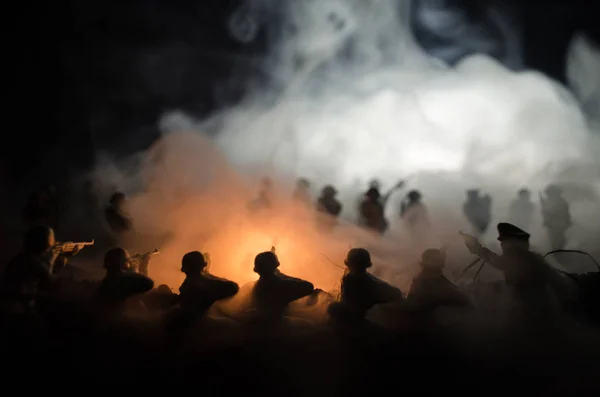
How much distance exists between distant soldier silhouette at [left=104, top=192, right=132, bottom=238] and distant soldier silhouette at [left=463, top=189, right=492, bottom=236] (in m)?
6.83

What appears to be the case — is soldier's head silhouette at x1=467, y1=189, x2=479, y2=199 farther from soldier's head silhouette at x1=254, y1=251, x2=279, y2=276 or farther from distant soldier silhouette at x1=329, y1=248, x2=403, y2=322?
soldier's head silhouette at x1=254, y1=251, x2=279, y2=276

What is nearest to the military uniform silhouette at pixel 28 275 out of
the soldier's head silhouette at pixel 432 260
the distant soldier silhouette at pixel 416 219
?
the soldier's head silhouette at pixel 432 260

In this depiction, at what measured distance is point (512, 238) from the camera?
482 cm

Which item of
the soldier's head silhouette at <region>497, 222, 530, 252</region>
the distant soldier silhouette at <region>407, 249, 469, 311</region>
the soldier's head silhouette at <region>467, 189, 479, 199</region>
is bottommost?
the distant soldier silhouette at <region>407, 249, 469, 311</region>

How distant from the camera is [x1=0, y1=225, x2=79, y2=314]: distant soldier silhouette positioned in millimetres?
4355

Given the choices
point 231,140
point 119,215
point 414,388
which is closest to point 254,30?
point 231,140

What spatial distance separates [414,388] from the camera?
4121mm

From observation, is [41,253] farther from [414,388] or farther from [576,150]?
[576,150]

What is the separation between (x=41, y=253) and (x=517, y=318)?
189 inches

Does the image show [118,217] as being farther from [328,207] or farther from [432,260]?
[432,260]

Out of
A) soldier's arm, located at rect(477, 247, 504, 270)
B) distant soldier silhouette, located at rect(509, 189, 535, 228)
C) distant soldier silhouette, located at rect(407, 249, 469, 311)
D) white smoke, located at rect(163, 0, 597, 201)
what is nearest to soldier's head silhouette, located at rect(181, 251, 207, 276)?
distant soldier silhouette, located at rect(407, 249, 469, 311)

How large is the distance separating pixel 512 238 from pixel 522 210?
5681mm

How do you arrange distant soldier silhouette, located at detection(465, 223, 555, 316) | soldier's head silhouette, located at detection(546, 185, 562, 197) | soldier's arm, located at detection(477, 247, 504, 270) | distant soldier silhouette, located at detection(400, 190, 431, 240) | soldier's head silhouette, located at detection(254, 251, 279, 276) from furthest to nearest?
soldier's head silhouette, located at detection(546, 185, 562, 197) → distant soldier silhouette, located at detection(400, 190, 431, 240) → soldier's arm, located at detection(477, 247, 504, 270) → soldier's head silhouette, located at detection(254, 251, 279, 276) → distant soldier silhouette, located at detection(465, 223, 555, 316)

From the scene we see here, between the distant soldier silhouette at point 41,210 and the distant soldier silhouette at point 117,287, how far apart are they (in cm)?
402
